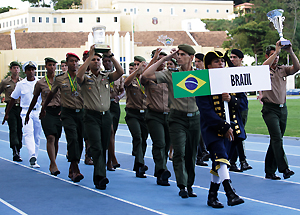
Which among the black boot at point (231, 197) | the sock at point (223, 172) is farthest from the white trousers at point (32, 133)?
the black boot at point (231, 197)

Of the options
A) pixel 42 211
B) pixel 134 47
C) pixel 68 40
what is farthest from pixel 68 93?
pixel 68 40

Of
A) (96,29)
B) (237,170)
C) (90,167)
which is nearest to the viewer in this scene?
(96,29)

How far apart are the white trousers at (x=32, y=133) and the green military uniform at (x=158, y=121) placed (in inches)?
126

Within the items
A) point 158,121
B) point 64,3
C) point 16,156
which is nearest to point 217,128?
point 158,121

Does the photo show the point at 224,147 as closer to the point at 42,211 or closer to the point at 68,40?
the point at 42,211

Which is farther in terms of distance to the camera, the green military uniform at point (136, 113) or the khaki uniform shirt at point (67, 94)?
the green military uniform at point (136, 113)

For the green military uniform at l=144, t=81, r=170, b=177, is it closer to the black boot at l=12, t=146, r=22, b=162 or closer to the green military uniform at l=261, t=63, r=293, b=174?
the green military uniform at l=261, t=63, r=293, b=174

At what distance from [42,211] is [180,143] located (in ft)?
6.94

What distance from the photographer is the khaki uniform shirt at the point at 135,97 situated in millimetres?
10062

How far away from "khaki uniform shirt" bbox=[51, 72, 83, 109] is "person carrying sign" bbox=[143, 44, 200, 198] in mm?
2122

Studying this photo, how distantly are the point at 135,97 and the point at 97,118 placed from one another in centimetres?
198

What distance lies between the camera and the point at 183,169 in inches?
289

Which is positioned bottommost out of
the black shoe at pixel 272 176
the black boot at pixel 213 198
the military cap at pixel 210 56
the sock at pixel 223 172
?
the black shoe at pixel 272 176

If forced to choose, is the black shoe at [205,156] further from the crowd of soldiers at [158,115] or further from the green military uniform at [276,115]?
the green military uniform at [276,115]
